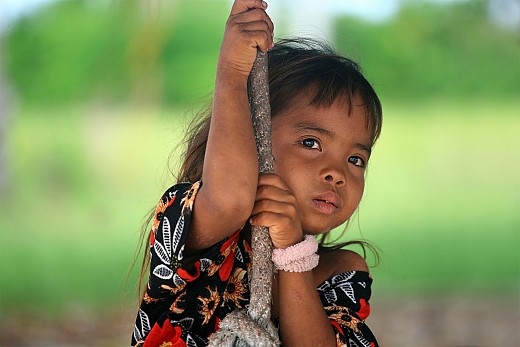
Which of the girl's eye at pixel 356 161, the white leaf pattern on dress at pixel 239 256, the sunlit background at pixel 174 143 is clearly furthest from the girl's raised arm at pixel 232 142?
the sunlit background at pixel 174 143

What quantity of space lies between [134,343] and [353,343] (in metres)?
0.40

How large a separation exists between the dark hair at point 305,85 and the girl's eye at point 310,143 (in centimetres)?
8

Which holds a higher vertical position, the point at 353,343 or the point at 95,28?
the point at 95,28

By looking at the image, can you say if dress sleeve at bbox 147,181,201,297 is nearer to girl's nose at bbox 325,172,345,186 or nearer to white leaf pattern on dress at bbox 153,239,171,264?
white leaf pattern on dress at bbox 153,239,171,264

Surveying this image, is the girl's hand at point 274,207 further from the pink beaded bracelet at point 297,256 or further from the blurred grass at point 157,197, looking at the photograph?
the blurred grass at point 157,197

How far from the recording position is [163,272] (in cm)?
160

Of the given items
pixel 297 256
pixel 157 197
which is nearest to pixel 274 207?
pixel 297 256

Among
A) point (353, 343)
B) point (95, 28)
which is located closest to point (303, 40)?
point (353, 343)

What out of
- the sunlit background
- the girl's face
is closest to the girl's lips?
the girl's face

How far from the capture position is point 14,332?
4.57 meters

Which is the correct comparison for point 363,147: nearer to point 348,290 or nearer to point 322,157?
point 322,157

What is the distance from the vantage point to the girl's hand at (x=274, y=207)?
5.06 ft

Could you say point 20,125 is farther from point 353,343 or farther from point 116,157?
point 353,343

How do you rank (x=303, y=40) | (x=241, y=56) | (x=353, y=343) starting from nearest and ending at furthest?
(x=241, y=56)
(x=353, y=343)
(x=303, y=40)
